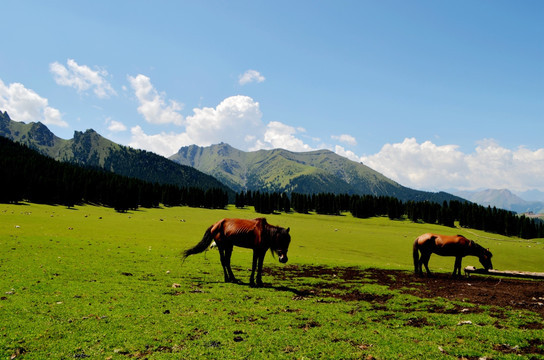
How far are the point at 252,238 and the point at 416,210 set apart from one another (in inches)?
6742

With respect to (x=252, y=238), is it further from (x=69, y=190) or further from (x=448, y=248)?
(x=69, y=190)

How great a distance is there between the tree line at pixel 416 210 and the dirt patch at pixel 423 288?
150 metres

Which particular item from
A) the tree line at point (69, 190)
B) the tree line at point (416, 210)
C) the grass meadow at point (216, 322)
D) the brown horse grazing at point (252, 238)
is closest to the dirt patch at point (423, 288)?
the grass meadow at point (216, 322)

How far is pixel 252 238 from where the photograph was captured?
16547mm

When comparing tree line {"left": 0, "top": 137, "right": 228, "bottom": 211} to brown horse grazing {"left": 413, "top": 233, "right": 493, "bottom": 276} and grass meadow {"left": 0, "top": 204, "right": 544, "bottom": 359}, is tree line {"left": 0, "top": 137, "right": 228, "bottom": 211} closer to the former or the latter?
grass meadow {"left": 0, "top": 204, "right": 544, "bottom": 359}

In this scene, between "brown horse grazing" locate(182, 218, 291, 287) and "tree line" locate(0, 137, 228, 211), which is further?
"tree line" locate(0, 137, 228, 211)

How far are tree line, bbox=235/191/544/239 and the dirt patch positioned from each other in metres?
150

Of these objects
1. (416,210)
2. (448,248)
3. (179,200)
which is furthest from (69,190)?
(416,210)

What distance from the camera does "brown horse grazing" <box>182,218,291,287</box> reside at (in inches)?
619

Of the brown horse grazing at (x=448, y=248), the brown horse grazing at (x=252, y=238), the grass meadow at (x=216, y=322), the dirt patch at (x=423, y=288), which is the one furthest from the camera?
the brown horse grazing at (x=448, y=248)

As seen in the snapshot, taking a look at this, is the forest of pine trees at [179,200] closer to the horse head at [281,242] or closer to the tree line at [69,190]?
the tree line at [69,190]

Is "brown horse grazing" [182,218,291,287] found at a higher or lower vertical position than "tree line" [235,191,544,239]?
lower

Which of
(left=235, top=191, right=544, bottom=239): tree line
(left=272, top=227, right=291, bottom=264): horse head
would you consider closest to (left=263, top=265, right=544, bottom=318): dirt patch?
(left=272, top=227, right=291, bottom=264): horse head

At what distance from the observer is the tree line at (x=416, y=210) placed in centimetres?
14588
